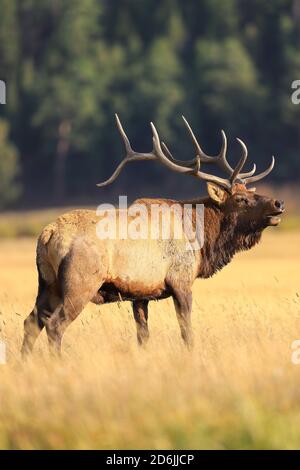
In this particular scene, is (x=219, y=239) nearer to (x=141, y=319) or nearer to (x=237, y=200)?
(x=237, y=200)

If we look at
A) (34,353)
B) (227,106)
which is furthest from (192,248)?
(227,106)

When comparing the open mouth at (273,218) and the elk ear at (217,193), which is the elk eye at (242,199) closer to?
the elk ear at (217,193)

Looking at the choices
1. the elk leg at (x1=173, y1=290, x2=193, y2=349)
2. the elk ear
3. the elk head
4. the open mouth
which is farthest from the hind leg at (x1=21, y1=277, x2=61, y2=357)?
the open mouth

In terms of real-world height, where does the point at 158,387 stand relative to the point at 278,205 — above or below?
below

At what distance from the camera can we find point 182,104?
73.6 meters

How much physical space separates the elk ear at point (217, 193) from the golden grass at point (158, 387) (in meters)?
Answer: 1.16

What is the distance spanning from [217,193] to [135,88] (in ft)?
207

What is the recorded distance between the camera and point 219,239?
512 inches

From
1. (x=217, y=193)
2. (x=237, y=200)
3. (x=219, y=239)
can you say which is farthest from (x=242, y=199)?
(x=219, y=239)

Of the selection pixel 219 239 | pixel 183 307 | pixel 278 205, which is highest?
pixel 278 205

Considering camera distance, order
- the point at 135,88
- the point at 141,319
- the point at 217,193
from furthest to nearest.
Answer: the point at 135,88
the point at 217,193
the point at 141,319

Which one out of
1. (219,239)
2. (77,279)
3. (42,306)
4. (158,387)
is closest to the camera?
(158,387)

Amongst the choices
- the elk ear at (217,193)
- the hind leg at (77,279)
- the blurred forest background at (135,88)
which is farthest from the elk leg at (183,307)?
the blurred forest background at (135,88)

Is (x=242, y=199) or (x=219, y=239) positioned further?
(x=242, y=199)
